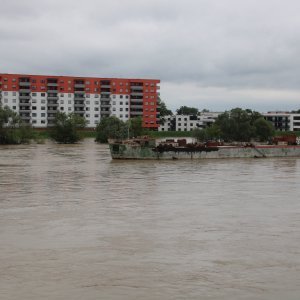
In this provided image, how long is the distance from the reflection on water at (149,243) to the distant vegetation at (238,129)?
7173cm

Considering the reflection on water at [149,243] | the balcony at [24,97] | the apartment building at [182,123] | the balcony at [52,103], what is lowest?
the reflection on water at [149,243]

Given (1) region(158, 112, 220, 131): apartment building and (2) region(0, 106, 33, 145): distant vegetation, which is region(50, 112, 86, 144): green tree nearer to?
(2) region(0, 106, 33, 145): distant vegetation

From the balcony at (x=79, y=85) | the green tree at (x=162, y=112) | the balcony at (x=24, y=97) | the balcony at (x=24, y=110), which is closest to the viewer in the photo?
the balcony at (x=24, y=97)

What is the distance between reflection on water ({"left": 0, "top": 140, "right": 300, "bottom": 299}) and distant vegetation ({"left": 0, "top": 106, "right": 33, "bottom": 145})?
72.3 meters

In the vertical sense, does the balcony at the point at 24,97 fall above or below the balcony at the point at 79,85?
below

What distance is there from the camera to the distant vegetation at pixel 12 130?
9731cm

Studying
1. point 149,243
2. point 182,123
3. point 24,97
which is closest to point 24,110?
point 24,97

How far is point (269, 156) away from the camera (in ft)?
209

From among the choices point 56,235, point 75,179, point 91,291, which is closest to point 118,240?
point 56,235

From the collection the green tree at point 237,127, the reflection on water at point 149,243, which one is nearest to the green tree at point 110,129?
the green tree at point 237,127

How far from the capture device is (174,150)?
2254 inches

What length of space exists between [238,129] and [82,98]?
5475cm

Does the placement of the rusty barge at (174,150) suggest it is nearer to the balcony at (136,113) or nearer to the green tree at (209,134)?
the green tree at (209,134)

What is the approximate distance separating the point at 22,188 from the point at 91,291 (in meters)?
18.9
